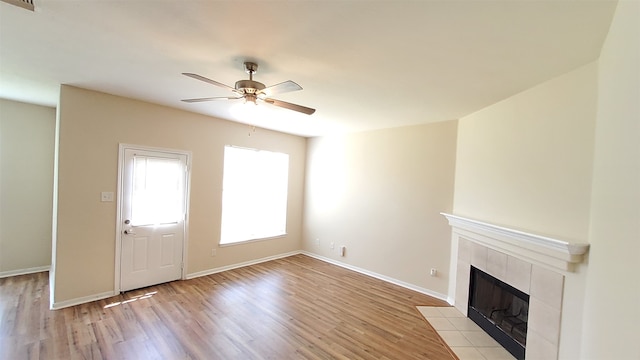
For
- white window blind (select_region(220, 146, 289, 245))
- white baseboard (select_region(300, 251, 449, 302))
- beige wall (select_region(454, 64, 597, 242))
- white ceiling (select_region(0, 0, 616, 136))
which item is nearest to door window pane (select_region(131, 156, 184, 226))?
white window blind (select_region(220, 146, 289, 245))

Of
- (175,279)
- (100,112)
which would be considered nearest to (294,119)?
(100,112)

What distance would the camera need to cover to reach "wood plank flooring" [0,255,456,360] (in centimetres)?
243

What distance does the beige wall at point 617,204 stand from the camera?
1.31m

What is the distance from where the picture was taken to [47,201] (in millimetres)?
4199

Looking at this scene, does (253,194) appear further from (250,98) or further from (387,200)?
(250,98)

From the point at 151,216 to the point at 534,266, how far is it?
4576mm

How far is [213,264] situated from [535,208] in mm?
4469

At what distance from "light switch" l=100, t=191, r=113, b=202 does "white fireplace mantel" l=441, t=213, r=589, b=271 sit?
4485 millimetres

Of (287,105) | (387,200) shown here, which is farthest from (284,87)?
(387,200)

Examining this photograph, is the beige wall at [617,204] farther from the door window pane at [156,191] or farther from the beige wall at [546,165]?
the door window pane at [156,191]

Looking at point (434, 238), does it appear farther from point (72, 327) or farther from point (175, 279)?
point (72, 327)

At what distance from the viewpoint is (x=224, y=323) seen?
2.89m

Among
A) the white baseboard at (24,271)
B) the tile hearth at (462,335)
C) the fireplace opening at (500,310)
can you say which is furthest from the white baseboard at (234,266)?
the fireplace opening at (500,310)

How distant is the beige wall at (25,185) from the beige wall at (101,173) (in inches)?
69.8
